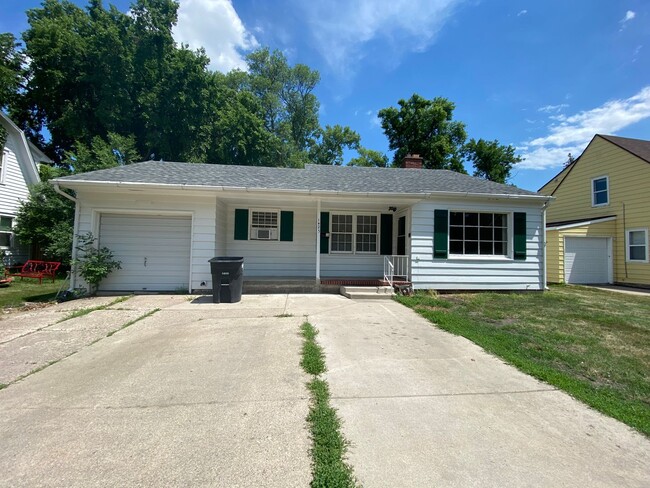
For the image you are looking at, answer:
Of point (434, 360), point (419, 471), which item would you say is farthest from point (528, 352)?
point (419, 471)

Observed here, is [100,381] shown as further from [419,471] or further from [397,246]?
[397,246]

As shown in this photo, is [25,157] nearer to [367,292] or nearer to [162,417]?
[367,292]

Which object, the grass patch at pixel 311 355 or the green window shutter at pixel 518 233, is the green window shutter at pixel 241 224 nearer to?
the grass patch at pixel 311 355

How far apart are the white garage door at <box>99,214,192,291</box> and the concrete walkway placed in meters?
6.53

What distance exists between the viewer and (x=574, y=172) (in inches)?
620

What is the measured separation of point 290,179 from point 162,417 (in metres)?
8.17

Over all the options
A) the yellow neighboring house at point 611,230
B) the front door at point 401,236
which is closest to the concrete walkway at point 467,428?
the front door at point 401,236

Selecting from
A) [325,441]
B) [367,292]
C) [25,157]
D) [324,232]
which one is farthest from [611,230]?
[25,157]

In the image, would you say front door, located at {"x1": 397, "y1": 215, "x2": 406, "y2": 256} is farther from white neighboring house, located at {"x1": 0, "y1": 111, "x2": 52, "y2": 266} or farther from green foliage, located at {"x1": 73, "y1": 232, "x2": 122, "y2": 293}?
white neighboring house, located at {"x1": 0, "y1": 111, "x2": 52, "y2": 266}

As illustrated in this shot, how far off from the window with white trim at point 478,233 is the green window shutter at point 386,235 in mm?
2011

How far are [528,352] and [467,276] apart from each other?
533 centimetres

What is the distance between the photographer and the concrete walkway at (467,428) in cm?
207

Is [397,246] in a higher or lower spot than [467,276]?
higher

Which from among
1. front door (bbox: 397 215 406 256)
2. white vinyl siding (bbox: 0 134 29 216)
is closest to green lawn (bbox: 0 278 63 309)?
white vinyl siding (bbox: 0 134 29 216)
